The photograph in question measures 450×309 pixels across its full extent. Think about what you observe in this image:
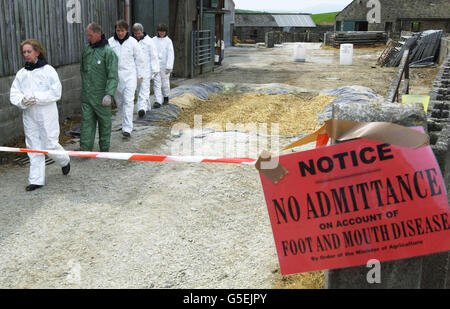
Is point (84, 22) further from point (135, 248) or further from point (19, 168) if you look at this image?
point (135, 248)

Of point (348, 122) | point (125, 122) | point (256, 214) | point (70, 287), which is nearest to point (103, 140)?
point (125, 122)

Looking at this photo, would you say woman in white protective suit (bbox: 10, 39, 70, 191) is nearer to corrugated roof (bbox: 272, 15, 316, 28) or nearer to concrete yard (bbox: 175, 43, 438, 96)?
concrete yard (bbox: 175, 43, 438, 96)

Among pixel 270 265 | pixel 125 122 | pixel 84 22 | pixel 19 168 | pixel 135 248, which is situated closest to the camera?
pixel 270 265

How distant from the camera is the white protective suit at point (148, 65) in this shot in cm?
911

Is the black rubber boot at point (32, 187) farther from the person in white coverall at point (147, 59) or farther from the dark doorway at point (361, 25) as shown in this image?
the dark doorway at point (361, 25)

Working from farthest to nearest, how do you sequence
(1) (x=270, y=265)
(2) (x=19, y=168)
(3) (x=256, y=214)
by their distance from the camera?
(2) (x=19, y=168), (3) (x=256, y=214), (1) (x=270, y=265)

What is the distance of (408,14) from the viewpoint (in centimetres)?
4334

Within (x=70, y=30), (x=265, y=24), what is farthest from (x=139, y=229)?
(x=265, y=24)

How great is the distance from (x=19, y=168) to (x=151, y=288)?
12.2ft

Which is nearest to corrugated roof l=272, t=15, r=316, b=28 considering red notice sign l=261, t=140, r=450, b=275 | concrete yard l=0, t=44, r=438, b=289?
concrete yard l=0, t=44, r=438, b=289

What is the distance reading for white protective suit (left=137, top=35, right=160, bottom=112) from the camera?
9109 millimetres

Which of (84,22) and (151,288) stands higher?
(84,22)

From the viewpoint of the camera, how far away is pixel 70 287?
3604 millimetres

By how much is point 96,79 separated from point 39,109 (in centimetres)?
132
